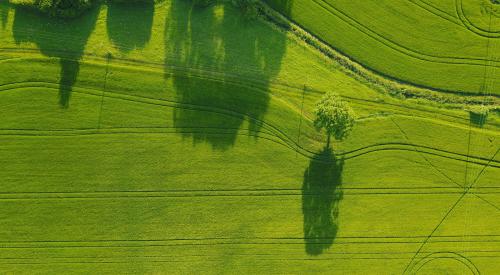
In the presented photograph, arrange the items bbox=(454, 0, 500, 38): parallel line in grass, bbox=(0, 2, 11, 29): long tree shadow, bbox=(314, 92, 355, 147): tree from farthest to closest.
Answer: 1. bbox=(454, 0, 500, 38): parallel line in grass
2. bbox=(0, 2, 11, 29): long tree shadow
3. bbox=(314, 92, 355, 147): tree

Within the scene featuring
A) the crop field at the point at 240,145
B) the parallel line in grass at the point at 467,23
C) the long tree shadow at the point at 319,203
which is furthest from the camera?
the parallel line in grass at the point at 467,23

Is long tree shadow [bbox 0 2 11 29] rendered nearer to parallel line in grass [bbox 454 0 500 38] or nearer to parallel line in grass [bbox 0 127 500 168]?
parallel line in grass [bbox 0 127 500 168]

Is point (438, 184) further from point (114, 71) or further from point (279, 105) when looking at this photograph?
point (114, 71)

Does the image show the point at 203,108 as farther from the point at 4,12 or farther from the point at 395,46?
the point at 4,12

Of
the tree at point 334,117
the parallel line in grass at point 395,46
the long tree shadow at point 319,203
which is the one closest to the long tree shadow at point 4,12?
the parallel line in grass at point 395,46

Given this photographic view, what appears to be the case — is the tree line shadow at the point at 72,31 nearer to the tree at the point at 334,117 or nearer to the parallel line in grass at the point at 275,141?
the parallel line in grass at the point at 275,141

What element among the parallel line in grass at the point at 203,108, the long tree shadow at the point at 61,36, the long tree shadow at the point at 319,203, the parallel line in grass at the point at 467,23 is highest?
the parallel line in grass at the point at 467,23

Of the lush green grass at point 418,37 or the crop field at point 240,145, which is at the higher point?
the lush green grass at point 418,37

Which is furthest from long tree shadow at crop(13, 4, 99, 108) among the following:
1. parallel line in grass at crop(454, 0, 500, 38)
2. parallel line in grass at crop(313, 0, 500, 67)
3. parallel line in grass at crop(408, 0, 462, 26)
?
parallel line in grass at crop(454, 0, 500, 38)
